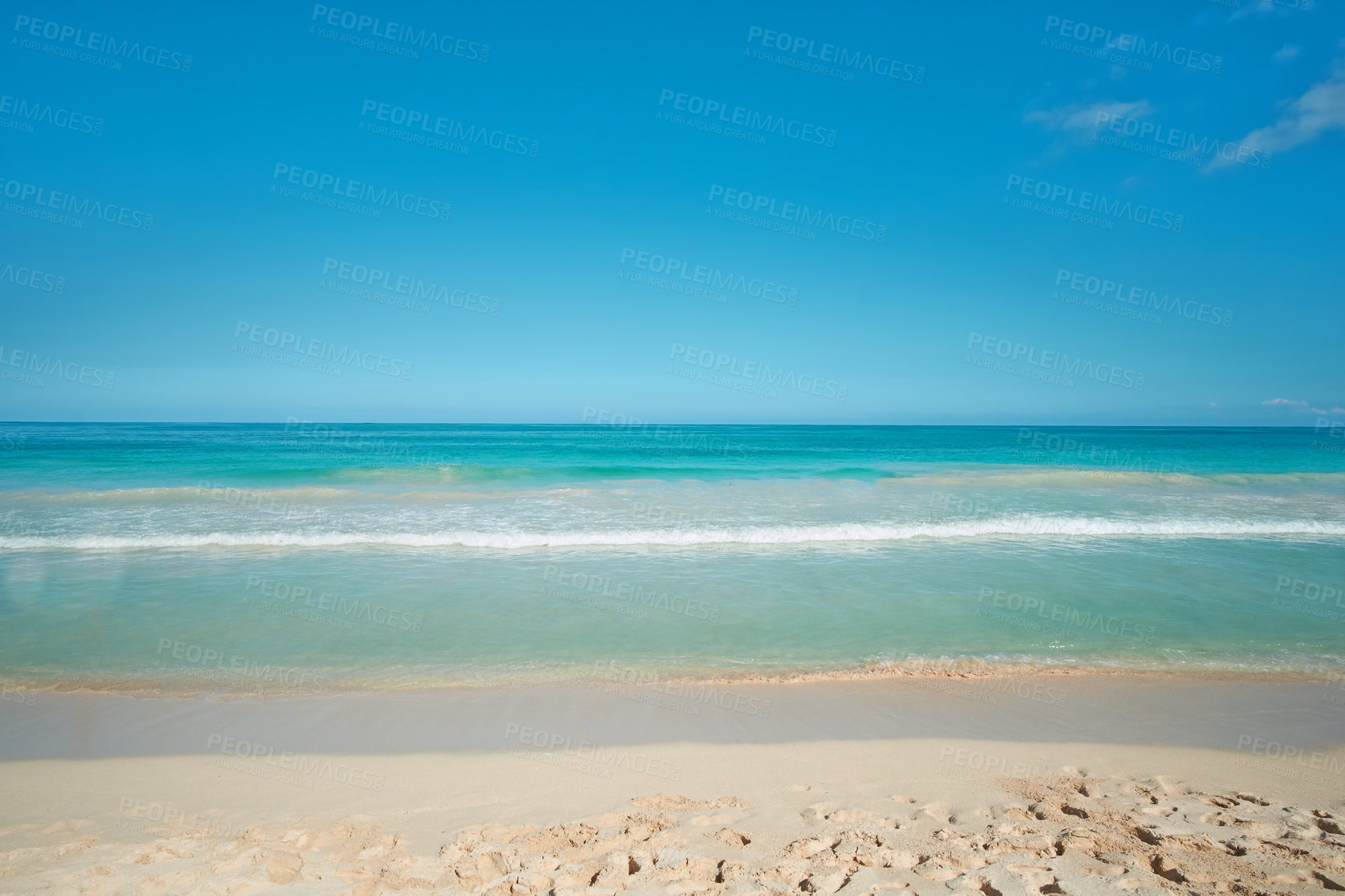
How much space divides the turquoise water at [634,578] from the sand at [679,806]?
4.02 ft

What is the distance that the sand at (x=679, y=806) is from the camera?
3312 mm

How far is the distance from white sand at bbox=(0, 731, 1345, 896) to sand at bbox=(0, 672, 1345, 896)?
0.06 ft

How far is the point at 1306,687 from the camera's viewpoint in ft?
20.5

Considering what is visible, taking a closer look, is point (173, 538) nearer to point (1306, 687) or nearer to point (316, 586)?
point (316, 586)

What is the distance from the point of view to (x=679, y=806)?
4.10 m

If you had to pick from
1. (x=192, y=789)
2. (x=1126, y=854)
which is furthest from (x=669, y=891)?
(x=192, y=789)

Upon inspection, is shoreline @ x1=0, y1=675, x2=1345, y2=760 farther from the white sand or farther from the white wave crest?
the white wave crest

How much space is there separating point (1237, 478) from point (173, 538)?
34711 mm

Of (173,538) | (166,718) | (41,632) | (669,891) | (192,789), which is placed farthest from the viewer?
(173,538)

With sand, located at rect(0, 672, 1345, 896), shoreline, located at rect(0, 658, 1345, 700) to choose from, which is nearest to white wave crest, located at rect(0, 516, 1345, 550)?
shoreline, located at rect(0, 658, 1345, 700)

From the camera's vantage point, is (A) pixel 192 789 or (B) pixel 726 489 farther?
(B) pixel 726 489

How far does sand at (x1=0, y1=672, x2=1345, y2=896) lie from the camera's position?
10.9 feet

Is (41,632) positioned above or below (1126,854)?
below

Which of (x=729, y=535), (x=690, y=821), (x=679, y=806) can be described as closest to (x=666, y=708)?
(x=679, y=806)
